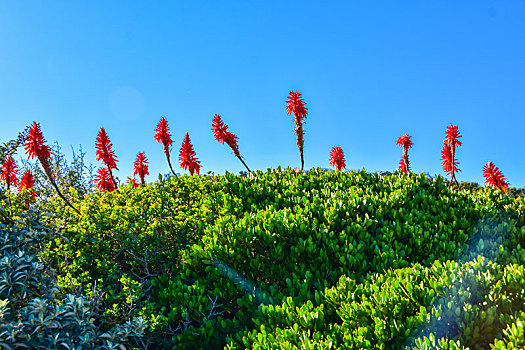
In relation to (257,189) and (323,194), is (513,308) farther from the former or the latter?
(257,189)

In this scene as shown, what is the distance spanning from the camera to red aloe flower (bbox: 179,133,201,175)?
1642 centimetres

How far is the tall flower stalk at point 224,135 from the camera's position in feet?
49.6

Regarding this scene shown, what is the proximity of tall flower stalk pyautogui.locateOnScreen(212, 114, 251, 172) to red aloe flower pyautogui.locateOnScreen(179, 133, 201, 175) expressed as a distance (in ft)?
6.11

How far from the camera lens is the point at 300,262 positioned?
24.6 ft

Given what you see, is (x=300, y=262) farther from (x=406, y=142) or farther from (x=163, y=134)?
(x=406, y=142)

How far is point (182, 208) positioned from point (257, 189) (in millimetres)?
2086

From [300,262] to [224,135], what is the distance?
8.66 m

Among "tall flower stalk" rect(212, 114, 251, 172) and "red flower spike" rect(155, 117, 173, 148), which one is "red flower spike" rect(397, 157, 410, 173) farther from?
"red flower spike" rect(155, 117, 173, 148)

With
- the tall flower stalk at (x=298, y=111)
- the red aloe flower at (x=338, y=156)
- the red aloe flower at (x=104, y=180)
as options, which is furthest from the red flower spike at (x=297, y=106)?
the red aloe flower at (x=104, y=180)

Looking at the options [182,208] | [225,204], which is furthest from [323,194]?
[182,208]

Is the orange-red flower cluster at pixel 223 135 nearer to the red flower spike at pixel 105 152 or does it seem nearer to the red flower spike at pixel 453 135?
the red flower spike at pixel 105 152

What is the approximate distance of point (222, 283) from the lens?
7.26 m

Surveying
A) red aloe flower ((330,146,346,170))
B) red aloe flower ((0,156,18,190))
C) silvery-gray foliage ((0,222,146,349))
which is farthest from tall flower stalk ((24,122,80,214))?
red aloe flower ((330,146,346,170))

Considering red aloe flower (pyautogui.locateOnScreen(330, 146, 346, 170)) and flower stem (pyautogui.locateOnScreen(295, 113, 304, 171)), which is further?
red aloe flower (pyautogui.locateOnScreen(330, 146, 346, 170))
